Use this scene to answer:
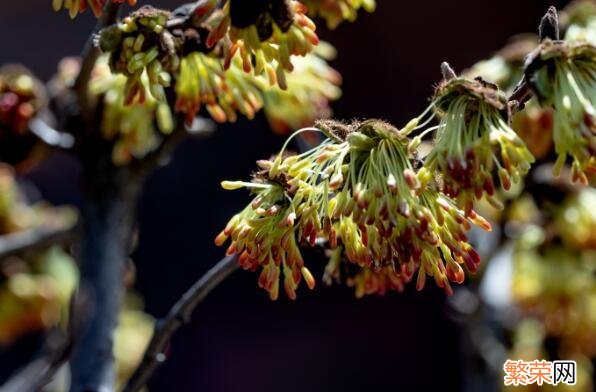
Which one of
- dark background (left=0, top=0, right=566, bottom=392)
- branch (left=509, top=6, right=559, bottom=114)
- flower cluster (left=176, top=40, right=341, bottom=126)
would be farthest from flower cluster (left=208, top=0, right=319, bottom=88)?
dark background (left=0, top=0, right=566, bottom=392)

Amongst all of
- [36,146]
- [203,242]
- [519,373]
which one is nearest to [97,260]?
[36,146]

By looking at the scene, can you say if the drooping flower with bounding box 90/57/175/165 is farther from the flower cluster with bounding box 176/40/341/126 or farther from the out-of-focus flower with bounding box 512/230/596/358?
the out-of-focus flower with bounding box 512/230/596/358

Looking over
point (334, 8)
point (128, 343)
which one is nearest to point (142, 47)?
point (334, 8)

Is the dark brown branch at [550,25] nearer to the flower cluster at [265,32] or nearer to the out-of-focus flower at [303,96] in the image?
the flower cluster at [265,32]

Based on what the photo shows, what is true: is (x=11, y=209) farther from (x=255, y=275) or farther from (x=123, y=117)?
(x=255, y=275)

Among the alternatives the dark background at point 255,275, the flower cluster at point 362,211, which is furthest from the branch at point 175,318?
the dark background at point 255,275

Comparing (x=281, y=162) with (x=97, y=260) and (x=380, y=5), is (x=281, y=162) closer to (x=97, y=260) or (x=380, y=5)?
(x=97, y=260)

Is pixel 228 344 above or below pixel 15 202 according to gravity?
below
